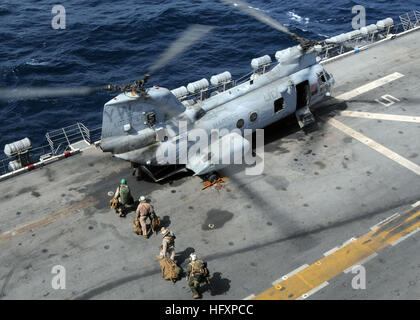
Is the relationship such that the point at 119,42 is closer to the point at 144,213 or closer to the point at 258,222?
the point at 144,213

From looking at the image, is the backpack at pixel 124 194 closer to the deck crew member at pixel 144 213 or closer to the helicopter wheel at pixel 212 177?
the deck crew member at pixel 144 213

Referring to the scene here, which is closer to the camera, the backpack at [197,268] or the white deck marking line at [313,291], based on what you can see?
the backpack at [197,268]

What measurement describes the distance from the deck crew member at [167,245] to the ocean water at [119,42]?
22123 mm

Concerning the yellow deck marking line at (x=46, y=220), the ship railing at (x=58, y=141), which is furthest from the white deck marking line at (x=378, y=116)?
the yellow deck marking line at (x=46, y=220)

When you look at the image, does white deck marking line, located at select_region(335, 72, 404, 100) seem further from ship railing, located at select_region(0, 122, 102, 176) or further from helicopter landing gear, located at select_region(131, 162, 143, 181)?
ship railing, located at select_region(0, 122, 102, 176)

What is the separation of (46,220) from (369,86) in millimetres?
24107

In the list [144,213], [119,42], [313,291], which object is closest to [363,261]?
[313,291]

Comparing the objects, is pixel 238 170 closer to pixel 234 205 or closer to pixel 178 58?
pixel 234 205

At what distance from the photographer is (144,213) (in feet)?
69.2

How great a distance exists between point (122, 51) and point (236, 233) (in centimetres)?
3322

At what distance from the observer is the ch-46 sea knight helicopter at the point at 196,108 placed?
882 inches

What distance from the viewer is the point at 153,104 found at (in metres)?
23.0
